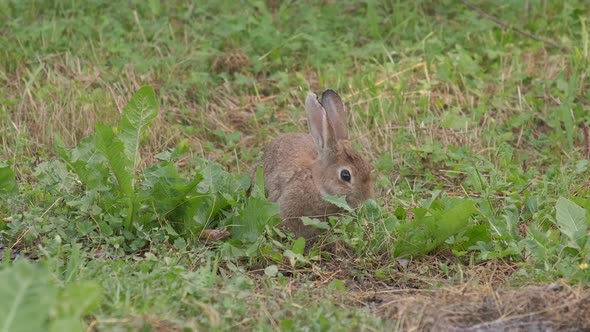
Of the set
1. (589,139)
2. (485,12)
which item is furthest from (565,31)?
(589,139)

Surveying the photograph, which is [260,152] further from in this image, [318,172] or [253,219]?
[253,219]

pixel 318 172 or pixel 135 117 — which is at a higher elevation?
pixel 135 117

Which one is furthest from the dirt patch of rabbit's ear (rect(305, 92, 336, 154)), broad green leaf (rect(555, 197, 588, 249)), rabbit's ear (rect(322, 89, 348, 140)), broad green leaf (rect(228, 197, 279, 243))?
rabbit's ear (rect(322, 89, 348, 140))

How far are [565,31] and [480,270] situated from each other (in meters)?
3.94

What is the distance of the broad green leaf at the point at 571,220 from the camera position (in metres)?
5.11

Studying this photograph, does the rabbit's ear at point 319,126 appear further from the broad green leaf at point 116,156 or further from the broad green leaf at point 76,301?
the broad green leaf at point 76,301

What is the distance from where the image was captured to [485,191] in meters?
6.01

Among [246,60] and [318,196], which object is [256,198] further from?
[246,60]

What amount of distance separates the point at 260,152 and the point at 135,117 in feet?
6.10

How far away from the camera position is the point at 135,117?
18.2 ft

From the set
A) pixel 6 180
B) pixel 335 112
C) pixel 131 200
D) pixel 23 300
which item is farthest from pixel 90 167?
pixel 23 300

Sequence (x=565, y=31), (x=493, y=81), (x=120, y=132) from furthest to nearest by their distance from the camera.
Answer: (x=565, y=31) → (x=493, y=81) → (x=120, y=132)

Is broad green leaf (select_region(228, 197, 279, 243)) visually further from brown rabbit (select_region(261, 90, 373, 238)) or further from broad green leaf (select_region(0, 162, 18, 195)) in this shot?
broad green leaf (select_region(0, 162, 18, 195))

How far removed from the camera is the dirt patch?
4211 mm
